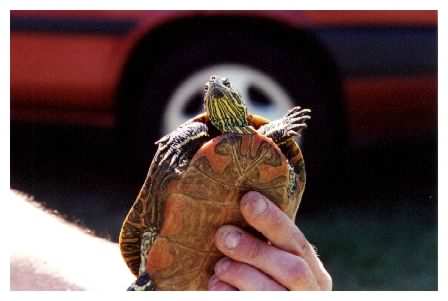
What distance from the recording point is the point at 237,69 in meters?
2.05

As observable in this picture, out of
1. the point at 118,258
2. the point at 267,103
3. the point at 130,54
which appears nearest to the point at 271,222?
the point at 118,258

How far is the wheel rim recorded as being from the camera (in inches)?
79.8

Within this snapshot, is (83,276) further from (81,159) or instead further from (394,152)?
(394,152)

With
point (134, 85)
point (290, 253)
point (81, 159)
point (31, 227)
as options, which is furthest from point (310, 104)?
point (290, 253)

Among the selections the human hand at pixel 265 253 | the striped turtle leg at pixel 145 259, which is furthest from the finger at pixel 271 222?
the striped turtle leg at pixel 145 259

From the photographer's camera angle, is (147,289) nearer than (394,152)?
Yes

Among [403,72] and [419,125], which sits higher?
[403,72]

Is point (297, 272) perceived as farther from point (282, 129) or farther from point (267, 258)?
point (282, 129)

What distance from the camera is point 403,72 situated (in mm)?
2041

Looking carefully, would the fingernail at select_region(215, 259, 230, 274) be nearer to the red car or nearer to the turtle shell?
the turtle shell

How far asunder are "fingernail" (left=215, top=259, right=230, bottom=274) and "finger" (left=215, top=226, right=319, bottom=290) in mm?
25

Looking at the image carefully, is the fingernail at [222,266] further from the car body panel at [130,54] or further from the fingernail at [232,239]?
the car body panel at [130,54]
